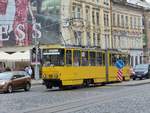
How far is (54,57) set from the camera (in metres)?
35.1

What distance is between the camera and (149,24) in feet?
332

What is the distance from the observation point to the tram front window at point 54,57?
3478 cm

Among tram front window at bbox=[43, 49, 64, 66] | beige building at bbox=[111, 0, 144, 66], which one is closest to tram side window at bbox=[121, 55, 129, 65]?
tram front window at bbox=[43, 49, 64, 66]

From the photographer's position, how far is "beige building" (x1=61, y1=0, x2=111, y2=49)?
233 ft

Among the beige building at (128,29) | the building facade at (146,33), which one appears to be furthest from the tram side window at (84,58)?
the building facade at (146,33)

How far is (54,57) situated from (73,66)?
1600mm

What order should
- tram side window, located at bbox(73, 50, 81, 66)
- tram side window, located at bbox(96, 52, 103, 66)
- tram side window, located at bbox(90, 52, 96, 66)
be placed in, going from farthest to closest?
tram side window, located at bbox(96, 52, 103, 66), tram side window, located at bbox(90, 52, 96, 66), tram side window, located at bbox(73, 50, 81, 66)

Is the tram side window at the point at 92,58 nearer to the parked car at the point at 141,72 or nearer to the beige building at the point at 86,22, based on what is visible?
the parked car at the point at 141,72

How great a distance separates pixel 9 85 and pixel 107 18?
5143 centimetres

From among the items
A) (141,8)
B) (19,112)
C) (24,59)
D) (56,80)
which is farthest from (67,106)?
(141,8)

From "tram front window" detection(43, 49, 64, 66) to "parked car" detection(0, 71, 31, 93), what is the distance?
238 cm

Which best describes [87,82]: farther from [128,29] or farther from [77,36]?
[128,29]

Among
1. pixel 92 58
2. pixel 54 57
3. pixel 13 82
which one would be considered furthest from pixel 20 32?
pixel 54 57

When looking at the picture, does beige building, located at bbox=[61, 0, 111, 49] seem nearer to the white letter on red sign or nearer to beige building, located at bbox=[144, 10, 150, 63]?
the white letter on red sign
